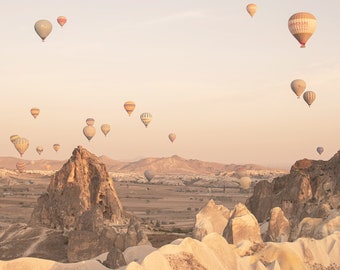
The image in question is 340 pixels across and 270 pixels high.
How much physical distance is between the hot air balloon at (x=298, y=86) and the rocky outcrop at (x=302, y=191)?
3402 centimetres

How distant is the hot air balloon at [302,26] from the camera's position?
89500 millimetres

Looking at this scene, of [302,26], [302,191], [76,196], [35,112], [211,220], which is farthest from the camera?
[35,112]

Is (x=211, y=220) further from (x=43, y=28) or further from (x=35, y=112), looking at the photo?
(x=35, y=112)

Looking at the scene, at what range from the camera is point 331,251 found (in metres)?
38.4

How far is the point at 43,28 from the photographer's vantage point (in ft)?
375

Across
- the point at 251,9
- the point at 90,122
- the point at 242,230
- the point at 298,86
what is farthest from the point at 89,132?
the point at 242,230

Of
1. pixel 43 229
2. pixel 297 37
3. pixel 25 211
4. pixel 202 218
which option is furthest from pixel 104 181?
pixel 25 211

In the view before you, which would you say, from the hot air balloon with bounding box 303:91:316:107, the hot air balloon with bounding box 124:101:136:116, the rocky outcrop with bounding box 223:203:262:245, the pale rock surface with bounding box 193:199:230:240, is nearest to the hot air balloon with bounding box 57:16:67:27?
the hot air balloon with bounding box 124:101:136:116

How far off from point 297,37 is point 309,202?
3286 centimetres

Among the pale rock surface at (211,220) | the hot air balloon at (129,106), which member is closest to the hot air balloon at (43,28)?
the hot air balloon at (129,106)

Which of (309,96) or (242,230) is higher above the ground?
(309,96)

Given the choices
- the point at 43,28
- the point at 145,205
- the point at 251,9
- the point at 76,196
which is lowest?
the point at 76,196

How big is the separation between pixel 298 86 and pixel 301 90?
34.5 inches

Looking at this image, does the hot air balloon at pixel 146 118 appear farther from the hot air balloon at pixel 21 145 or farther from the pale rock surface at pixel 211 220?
the pale rock surface at pixel 211 220
